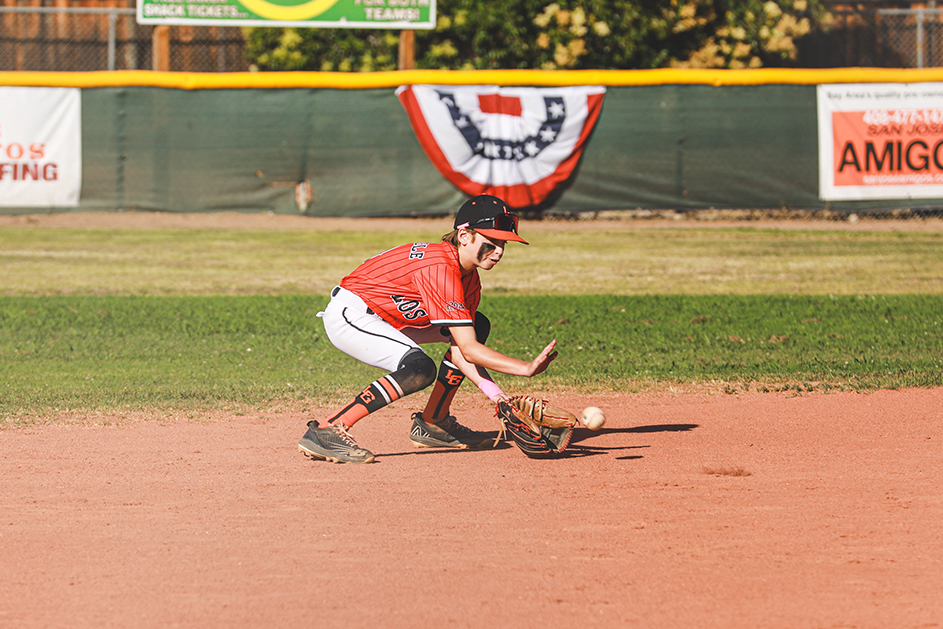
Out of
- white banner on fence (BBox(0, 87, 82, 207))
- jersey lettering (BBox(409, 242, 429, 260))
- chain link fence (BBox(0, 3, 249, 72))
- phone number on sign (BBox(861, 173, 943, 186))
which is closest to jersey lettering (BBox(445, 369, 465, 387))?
jersey lettering (BBox(409, 242, 429, 260))

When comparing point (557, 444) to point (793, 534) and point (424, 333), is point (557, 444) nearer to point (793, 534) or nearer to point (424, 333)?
point (424, 333)

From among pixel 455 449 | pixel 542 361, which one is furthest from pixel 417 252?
pixel 455 449

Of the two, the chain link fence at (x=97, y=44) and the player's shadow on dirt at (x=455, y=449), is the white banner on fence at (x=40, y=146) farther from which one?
the player's shadow on dirt at (x=455, y=449)

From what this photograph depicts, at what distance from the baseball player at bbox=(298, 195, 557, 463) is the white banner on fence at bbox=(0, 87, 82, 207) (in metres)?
11.5

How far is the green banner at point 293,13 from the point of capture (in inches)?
599

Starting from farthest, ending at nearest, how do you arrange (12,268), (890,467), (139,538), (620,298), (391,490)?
1. (12,268)
2. (620,298)
3. (890,467)
4. (391,490)
5. (139,538)

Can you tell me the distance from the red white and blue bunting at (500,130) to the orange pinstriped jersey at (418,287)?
10.4m

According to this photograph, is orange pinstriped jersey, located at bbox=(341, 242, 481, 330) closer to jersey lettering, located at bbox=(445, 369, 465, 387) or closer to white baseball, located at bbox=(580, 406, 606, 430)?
jersey lettering, located at bbox=(445, 369, 465, 387)

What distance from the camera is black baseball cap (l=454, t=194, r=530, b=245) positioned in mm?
4555

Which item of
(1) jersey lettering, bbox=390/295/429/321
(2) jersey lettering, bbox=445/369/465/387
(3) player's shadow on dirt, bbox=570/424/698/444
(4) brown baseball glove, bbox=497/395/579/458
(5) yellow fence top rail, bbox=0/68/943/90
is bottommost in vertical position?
(3) player's shadow on dirt, bbox=570/424/698/444

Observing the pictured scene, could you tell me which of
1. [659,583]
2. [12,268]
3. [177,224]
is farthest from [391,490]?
[177,224]

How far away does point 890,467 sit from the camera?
4840 mm

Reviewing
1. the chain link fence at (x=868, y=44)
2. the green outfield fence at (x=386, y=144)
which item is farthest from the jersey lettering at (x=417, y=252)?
the chain link fence at (x=868, y=44)

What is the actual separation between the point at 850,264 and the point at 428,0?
24.7ft
